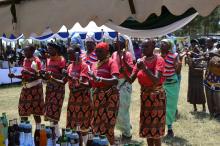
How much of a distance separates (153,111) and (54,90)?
87.2 inches

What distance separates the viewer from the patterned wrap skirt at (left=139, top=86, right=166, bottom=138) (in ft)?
17.0

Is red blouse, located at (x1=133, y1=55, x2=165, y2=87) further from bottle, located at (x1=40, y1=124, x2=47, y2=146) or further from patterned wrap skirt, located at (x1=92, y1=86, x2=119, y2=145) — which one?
bottle, located at (x1=40, y1=124, x2=47, y2=146)

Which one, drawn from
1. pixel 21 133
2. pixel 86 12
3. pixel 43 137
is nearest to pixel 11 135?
pixel 21 133

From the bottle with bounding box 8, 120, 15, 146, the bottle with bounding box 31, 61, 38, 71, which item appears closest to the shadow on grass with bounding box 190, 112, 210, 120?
the bottle with bounding box 31, 61, 38, 71

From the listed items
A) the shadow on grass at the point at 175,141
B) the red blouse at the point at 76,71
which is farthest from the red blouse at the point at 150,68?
the shadow on grass at the point at 175,141

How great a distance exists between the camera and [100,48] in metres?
5.25

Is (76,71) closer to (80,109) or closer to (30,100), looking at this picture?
(80,109)

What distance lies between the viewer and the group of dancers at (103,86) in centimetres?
516

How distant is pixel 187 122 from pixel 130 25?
4.80 meters

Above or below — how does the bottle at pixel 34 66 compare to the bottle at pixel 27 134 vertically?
above

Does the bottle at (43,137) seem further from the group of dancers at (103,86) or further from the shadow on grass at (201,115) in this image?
the shadow on grass at (201,115)

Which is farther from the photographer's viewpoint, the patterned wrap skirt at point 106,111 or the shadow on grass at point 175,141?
the shadow on grass at point 175,141

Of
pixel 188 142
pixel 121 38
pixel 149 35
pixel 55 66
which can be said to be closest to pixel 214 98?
pixel 188 142

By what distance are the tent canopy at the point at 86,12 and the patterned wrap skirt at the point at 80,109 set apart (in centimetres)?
211
